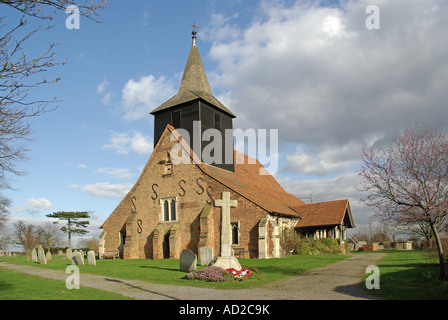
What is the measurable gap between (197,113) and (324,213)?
47.9 ft

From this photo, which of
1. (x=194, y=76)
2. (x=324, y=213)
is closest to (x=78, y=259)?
(x=194, y=76)

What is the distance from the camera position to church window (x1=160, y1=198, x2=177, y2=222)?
29141mm

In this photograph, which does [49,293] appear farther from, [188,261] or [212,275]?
[188,261]

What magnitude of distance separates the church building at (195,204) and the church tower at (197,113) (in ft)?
0.29

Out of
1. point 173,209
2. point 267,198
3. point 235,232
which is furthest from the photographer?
point 267,198

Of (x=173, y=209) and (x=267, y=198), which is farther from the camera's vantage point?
(x=267, y=198)

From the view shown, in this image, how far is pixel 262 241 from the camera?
23.9 meters

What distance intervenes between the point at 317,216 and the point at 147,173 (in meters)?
16.1

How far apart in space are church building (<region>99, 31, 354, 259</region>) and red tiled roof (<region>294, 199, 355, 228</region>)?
0.08 ft

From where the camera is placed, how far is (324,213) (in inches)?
1219

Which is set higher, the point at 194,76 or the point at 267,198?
the point at 194,76

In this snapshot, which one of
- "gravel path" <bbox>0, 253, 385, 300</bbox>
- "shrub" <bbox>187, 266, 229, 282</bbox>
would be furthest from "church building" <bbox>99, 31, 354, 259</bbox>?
"gravel path" <bbox>0, 253, 385, 300</bbox>
